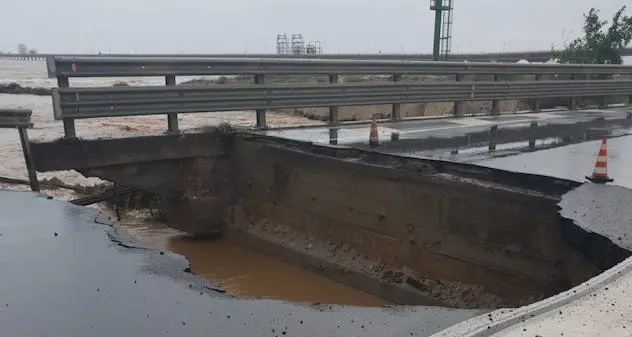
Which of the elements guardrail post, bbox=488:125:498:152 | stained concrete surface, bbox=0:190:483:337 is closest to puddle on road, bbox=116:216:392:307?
stained concrete surface, bbox=0:190:483:337

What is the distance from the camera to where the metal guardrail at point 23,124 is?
6.49 meters

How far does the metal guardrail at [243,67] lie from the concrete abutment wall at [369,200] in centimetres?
88

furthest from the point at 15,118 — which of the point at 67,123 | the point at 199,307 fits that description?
the point at 199,307

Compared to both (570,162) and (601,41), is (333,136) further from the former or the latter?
(601,41)

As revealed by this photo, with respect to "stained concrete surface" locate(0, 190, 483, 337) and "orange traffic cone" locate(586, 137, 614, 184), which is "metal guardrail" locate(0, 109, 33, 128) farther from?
"orange traffic cone" locate(586, 137, 614, 184)

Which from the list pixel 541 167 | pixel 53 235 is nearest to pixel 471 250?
pixel 541 167

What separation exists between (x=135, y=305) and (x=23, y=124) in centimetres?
405

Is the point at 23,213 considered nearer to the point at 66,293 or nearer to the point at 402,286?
the point at 66,293

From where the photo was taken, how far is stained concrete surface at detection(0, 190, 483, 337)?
3.14 meters

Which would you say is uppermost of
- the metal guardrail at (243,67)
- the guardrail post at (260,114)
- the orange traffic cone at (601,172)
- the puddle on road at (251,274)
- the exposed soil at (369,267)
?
the metal guardrail at (243,67)

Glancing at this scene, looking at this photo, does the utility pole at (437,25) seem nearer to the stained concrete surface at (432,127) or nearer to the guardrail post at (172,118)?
the stained concrete surface at (432,127)

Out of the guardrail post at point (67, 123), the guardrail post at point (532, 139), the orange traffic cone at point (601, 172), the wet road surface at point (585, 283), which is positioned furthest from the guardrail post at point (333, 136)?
the guardrail post at point (67, 123)

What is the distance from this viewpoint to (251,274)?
658 centimetres

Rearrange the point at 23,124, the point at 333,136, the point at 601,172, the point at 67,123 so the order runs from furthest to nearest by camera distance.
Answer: the point at 333,136 → the point at 67,123 → the point at 23,124 → the point at 601,172
